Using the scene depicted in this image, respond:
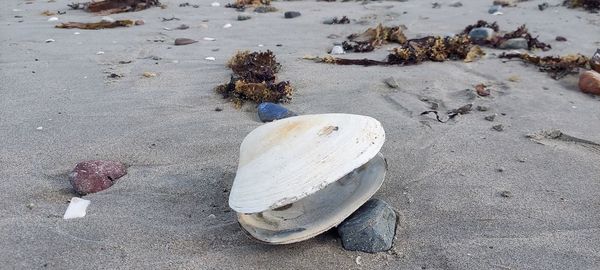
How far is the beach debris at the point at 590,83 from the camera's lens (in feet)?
13.7

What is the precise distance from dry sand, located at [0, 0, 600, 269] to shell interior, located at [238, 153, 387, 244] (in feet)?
0.30

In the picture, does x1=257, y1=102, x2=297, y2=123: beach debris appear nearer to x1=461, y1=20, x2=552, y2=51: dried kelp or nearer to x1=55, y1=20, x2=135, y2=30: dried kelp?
x1=461, y1=20, x2=552, y2=51: dried kelp

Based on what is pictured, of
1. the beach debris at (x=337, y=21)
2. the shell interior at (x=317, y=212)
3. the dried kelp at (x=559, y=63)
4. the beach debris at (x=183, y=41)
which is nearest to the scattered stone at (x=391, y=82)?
the dried kelp at (x=559, y=63)

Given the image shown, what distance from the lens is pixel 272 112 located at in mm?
3533

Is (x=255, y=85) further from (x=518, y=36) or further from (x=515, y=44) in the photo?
(x=518, y=36)

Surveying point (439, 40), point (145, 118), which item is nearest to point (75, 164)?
point (145, 118)

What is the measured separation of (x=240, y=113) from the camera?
3.71 m

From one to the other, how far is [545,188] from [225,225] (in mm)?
1608

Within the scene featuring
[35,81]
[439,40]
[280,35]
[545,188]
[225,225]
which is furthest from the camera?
[280,35]

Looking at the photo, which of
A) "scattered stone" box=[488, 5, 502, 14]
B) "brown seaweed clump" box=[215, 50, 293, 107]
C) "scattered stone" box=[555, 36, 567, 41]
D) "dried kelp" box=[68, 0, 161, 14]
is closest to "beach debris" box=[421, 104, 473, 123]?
"brown seaweed clump" box=[215, 50, 293, 107]

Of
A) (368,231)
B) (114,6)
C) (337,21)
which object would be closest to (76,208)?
(368,231)

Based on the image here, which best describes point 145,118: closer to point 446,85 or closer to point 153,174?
point 153,174

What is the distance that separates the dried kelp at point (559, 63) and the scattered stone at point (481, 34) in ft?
2.23

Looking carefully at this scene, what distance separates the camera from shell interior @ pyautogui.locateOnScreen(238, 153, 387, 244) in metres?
2.21
